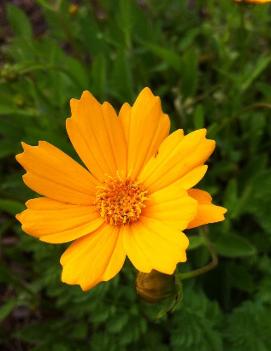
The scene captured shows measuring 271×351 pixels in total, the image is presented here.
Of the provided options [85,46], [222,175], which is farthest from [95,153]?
[85,46]

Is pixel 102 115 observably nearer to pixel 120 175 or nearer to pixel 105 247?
pixel 120 175

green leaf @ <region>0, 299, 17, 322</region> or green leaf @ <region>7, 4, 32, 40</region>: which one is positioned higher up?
green leaf @ <region>7, 4, 32, 40</region>

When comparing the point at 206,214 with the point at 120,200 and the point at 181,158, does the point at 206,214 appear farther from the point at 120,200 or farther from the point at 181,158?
the point at 120,200

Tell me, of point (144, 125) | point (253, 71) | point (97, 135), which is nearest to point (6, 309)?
point (97, 135)

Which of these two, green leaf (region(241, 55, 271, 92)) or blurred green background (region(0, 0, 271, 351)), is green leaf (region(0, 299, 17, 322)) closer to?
blurred green background (region(0, 0, 271, 351))

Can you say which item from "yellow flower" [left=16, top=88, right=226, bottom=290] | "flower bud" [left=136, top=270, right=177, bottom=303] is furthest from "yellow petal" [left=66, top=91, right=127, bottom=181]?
"flower bud" [left=136, top=270, right=177, bottom=303]
